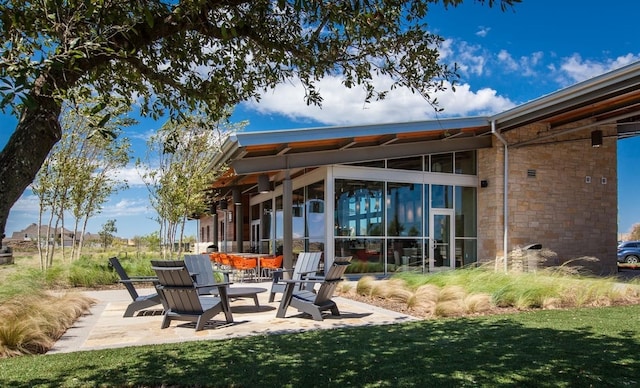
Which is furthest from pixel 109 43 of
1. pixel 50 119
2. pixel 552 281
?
pixel 552 281

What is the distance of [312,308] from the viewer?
7.45 meters

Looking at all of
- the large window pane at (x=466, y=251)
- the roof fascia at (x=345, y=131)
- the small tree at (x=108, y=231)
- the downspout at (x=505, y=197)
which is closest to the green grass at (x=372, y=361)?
the roof fascia at (x=345, y=131)

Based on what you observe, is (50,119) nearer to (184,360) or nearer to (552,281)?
(184,360)

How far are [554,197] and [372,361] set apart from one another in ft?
41.2

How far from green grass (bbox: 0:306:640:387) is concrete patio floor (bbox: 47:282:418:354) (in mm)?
468

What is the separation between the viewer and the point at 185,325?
712 cm

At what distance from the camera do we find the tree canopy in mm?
2910

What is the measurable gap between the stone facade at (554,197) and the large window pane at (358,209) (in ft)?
11.5

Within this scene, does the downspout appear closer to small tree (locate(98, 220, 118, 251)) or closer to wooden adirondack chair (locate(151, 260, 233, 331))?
wooden adirondack chair (locate(151, 260, 233, 331))

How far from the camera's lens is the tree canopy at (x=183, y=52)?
291cm

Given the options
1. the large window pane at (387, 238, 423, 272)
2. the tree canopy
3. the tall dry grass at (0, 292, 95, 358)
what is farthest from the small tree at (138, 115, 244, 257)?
the tree canopy

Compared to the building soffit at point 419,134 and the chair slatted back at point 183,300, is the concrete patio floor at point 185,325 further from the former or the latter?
the building soffit at point 419,134

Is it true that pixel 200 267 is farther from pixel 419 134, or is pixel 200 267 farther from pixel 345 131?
pixel 419 134

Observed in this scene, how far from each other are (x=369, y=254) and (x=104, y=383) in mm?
10486
